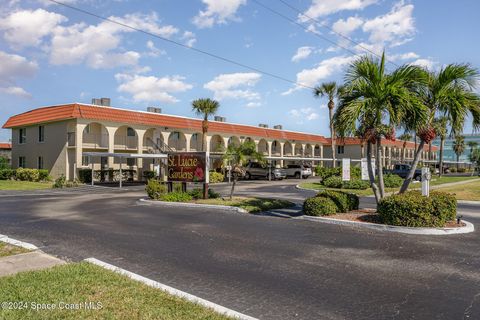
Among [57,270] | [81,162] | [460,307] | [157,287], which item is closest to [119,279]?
[157,287]

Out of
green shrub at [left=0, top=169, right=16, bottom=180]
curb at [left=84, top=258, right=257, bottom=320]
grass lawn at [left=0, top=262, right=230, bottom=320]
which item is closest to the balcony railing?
green shrub at [left=0, top=169, right=16, bottom=180]

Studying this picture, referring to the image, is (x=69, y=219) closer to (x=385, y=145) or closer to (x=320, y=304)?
(x=320, y=304)

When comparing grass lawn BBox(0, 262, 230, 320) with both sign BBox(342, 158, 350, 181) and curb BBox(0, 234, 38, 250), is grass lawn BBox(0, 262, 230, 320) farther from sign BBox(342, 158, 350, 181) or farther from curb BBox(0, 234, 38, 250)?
sign BBox(342, 158, 350, 181)

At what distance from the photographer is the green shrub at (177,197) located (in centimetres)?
1712

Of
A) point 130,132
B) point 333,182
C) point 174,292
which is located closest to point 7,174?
point 130,132

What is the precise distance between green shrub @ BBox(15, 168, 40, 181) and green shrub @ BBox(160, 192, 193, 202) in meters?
19.6

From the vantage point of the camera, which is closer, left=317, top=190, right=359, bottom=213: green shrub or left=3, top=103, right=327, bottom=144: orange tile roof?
left=317, top=190, right=359, bottom=213: green shrub

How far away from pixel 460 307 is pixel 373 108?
7.69m

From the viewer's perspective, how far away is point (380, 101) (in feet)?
38.5

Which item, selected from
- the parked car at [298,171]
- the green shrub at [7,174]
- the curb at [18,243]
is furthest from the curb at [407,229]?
the parked car at [298,171]

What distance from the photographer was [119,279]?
19.2ft

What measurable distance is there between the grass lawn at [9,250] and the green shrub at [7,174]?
30.0 meters

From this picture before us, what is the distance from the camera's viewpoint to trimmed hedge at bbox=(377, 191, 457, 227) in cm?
1027

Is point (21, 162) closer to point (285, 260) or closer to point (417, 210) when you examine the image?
point (285, 260)
